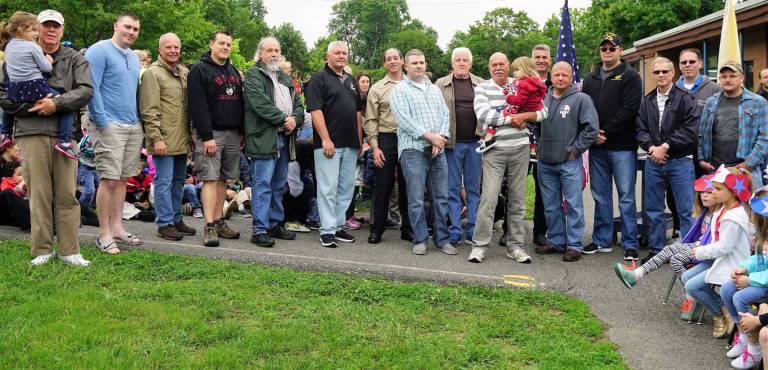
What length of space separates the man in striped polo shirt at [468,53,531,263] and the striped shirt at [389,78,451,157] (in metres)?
0.42

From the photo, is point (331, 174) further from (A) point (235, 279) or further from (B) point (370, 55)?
(B) point (370, 55)

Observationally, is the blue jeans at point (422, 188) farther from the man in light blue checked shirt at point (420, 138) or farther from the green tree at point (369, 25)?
the green tree at point (369, 25)

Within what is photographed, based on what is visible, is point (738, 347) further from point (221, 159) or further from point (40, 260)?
point (40, 260)

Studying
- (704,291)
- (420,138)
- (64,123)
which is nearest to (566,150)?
(420,138)

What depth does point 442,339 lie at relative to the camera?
4.93 metres

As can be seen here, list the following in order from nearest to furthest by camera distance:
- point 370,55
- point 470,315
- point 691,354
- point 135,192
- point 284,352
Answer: point 284,352, point 691,354, point 470,315, point 135,192, point 370,55

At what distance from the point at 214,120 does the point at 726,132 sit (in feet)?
17.0

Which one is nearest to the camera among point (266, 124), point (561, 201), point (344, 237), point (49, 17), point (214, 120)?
point (49, 17)

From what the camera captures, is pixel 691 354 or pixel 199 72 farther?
pixel 199 72

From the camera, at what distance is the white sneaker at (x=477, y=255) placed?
7359 mm

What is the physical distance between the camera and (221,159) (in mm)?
7738

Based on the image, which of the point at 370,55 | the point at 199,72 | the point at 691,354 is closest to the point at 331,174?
the point at 199,72

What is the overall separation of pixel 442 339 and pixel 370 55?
4277 inches

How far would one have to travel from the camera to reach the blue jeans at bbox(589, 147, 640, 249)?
785 cm
